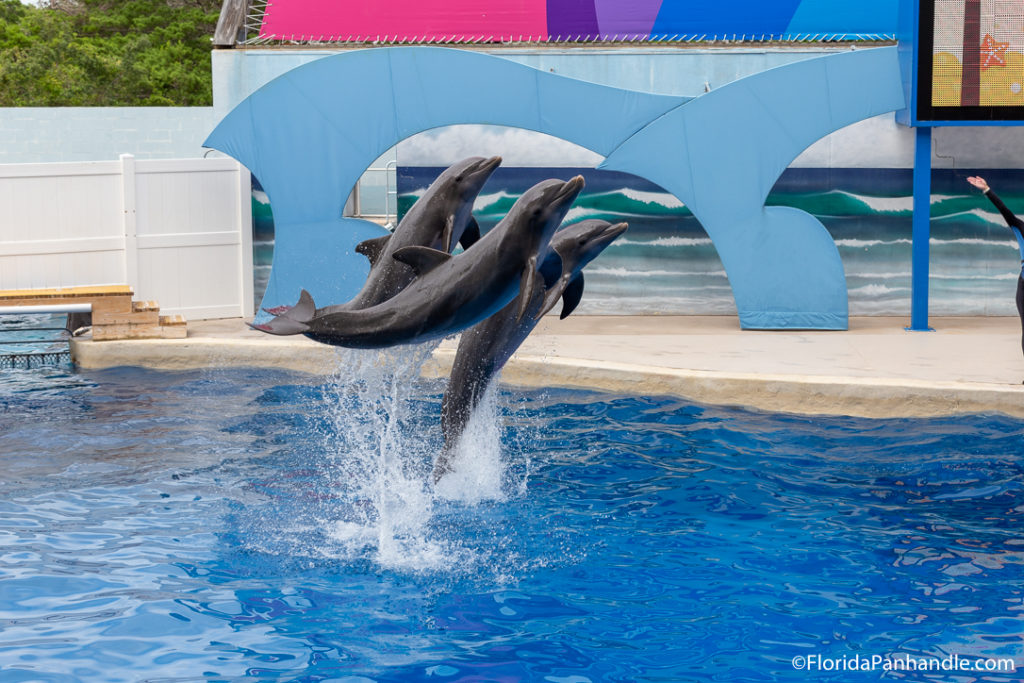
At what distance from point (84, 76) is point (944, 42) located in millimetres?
A: 23571

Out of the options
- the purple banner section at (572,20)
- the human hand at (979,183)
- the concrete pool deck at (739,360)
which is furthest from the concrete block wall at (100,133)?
the human hand at (979,183)

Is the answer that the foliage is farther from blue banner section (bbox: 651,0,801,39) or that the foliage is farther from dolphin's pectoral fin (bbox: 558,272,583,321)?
dolphin's pectoral fin (bbox: 558,272,583,321)

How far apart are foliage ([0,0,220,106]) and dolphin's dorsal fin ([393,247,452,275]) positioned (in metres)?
25.2

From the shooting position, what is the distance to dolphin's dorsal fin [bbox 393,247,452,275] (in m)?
5.88

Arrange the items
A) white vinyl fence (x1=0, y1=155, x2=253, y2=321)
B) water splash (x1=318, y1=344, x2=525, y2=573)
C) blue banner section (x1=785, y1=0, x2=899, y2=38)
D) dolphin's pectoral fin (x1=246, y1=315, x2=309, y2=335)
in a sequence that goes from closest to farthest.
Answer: dolphin's pectoral fin (x1=246, y1=315, x2=309, y2=335), water splash (x1=318, y1=344, x2=525, y2=573), white vinyl fence (x1=0, y1=155, x2=253, y2=321), blue banner section (x1=785, y1=0, x2=899, y2=38)

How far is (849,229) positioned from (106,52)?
83.5ft

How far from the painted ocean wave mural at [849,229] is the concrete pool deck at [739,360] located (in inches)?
30.3

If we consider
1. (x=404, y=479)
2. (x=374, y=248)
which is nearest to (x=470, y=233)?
(x=374, y=248)

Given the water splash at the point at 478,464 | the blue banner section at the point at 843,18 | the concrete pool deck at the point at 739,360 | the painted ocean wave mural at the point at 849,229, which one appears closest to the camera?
the water splash at the point at 478,464

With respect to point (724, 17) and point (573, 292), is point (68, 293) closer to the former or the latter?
point (573, 292)

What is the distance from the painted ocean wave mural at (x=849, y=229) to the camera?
45.3ft

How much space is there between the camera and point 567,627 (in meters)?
5.97

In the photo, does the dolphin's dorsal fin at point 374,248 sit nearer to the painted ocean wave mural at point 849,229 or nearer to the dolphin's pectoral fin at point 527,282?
the dolphin's pectoral fin at point 527,282

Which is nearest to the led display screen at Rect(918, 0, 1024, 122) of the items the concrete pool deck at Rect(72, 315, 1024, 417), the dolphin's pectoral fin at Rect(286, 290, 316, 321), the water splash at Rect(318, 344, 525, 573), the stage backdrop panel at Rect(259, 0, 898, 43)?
the concrete pool deck at Rect(72, 315, 1024, 417)
